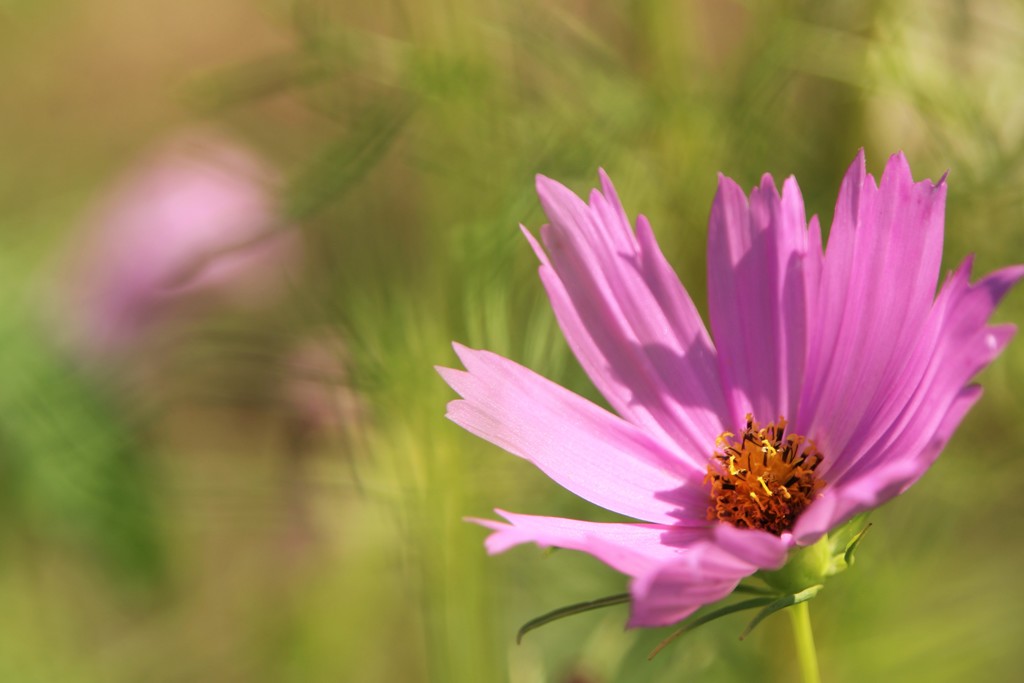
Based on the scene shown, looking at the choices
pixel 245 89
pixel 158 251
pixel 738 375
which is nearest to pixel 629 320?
pixel 738 375

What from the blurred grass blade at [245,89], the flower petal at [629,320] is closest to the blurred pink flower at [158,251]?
the blurred grass blade at [245,89]

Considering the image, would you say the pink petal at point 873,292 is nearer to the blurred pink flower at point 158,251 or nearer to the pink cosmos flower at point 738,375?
the pink cosmos flower at point 738,375

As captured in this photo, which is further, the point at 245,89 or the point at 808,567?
the point at 245,89

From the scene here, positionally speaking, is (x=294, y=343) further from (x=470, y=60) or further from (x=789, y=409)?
(x=789, y=409)

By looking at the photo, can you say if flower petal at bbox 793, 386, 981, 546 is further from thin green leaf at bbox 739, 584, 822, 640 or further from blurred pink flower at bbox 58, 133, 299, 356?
blurred pink flower at bbox 58, 133, 299, 356

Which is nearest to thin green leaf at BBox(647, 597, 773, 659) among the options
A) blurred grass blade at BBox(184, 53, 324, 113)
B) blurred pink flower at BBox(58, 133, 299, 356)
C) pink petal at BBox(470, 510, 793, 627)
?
pink petal at BBox(470, 510, 793, 627)

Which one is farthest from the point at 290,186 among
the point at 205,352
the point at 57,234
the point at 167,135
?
the point at 167,135

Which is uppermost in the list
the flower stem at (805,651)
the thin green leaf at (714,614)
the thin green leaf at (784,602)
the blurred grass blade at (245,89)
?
the blurred grass blade at (245,89)

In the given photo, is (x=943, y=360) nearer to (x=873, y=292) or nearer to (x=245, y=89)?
(x=873, y=292)
